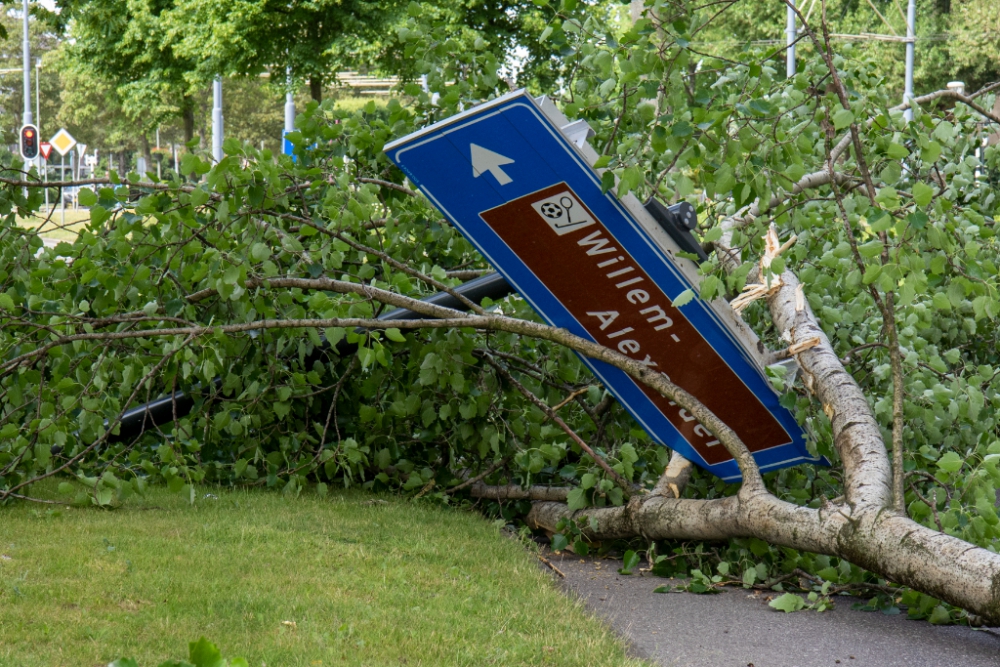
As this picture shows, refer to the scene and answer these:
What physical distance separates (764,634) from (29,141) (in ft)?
104

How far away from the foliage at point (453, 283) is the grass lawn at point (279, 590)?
11.7 inches

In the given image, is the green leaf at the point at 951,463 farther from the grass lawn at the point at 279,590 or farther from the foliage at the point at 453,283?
the grass lawn at the point at 279,590

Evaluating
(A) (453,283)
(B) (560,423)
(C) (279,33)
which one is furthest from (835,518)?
(C) (279,33)

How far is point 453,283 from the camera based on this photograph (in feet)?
16.0

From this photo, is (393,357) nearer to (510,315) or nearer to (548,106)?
(510,315)

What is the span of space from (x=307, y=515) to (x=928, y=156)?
3074 mm

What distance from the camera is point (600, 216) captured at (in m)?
3.96

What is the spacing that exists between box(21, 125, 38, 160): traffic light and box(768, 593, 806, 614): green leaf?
30.9 meters

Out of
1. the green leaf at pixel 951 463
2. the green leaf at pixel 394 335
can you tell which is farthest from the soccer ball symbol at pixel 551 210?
the green leaf at pixel 951 463

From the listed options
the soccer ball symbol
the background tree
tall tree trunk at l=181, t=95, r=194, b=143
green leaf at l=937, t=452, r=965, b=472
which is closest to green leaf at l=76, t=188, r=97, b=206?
the soccer ball symbol

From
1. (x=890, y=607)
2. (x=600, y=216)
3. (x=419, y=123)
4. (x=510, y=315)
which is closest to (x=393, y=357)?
(x=510, y=315)

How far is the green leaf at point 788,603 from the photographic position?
148 inches

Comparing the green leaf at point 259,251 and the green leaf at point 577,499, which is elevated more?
the green leaf at point 259,251

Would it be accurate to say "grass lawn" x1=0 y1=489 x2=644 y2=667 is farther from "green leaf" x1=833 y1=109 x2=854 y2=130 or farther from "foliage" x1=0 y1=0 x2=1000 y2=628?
"green leaf" x1=833 y1=109 x2=854 y2=130
